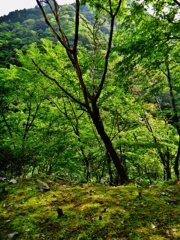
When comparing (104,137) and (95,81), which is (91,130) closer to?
(95,81)

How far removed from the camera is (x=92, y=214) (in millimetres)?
3926

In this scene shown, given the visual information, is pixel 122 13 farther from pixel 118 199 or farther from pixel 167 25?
pixel 118 199

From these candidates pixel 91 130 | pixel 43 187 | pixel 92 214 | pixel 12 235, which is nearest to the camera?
pixel 12 235

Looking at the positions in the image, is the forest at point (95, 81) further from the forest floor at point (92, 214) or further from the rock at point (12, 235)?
the rock at point (12, 235)

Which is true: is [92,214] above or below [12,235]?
above

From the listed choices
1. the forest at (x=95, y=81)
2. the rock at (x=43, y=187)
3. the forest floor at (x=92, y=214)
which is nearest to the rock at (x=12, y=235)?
the forest floor at (x=92, y=214)

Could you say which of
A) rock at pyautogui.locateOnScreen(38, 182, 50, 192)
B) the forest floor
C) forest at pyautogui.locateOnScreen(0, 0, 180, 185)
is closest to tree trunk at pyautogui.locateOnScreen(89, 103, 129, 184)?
forest at pyautogui.locateOnScreen(0, 0, 180, 185)

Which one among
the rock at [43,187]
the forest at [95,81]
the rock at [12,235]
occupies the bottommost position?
the rock at [12,235]

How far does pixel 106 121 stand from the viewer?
12.4 meters

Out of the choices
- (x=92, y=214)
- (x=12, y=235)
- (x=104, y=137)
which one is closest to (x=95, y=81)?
(x=104, y=137)

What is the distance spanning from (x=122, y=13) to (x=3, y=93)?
8.15 meters

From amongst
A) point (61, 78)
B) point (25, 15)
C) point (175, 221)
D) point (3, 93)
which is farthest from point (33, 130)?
point (25, 15)

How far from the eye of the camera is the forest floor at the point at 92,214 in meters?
3.31

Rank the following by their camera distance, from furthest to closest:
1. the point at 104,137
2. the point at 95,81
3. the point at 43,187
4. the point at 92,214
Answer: the point at 95,81
the point at 104,137
the point at 43,187
the point at 92,214
